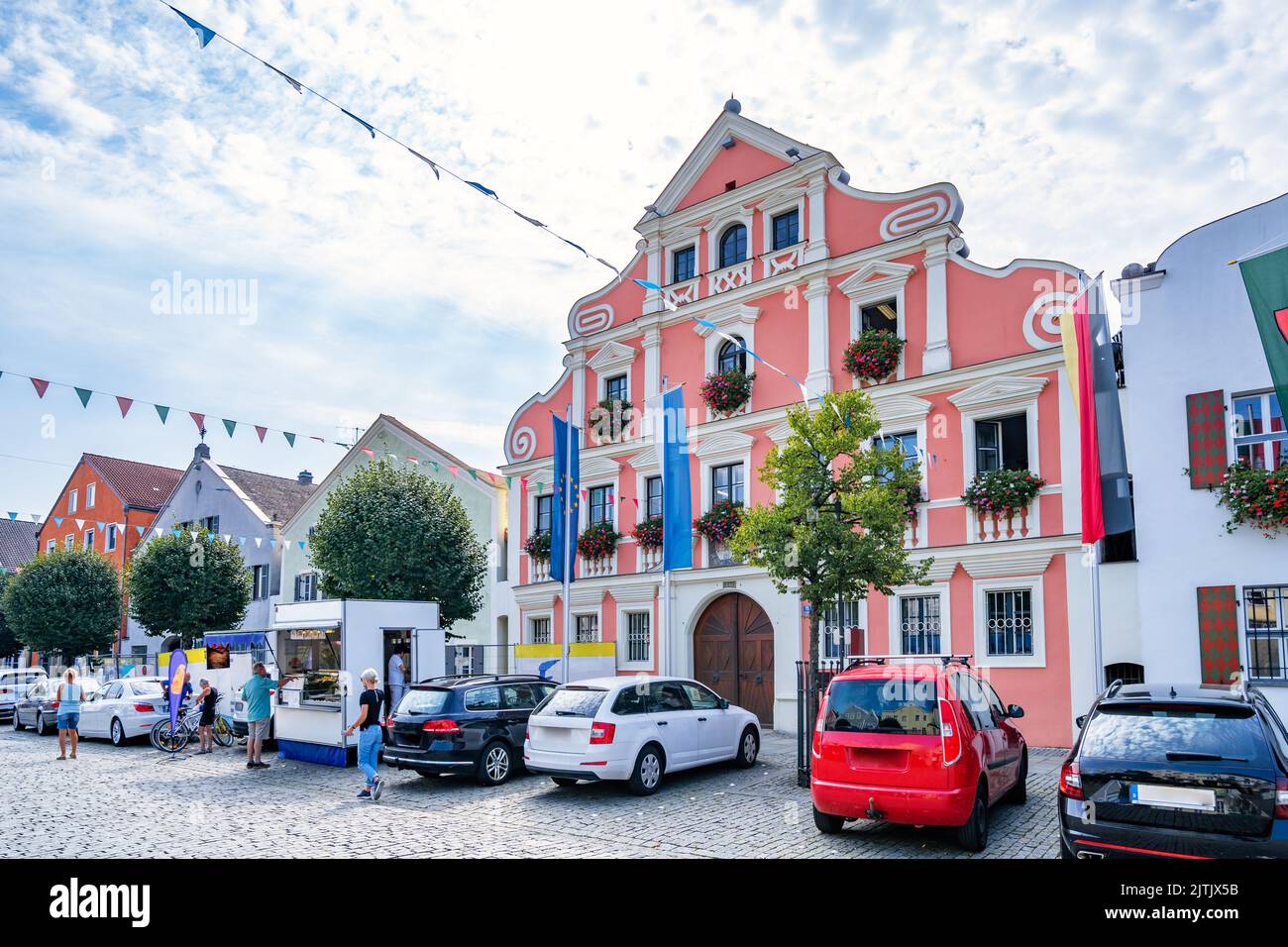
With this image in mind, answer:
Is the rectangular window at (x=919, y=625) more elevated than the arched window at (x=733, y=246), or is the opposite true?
the arched window at (x=733, y=246)

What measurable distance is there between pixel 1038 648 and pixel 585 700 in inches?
359

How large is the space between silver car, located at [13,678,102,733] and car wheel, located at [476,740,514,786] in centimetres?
1467

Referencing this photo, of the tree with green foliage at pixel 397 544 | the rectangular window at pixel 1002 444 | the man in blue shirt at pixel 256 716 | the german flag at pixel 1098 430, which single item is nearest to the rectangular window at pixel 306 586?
the tree with green foliage at pixel 397 544

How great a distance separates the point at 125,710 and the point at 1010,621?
19.4 m

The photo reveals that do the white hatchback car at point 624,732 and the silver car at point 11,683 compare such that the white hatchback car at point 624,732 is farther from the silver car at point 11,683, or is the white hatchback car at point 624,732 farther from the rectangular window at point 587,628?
the silver car at point 11,683

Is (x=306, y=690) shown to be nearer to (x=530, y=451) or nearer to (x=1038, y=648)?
(x=530, y=451)

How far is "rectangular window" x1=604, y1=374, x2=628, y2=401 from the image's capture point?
2544cm

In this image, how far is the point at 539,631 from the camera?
2623cm

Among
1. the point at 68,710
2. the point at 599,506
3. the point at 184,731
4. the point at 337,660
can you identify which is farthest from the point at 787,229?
the point at 68,710

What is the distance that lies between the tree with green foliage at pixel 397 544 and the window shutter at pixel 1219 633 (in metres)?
17.3

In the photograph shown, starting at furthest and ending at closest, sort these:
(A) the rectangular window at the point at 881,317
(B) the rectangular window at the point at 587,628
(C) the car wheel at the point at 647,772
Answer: (B) the rectangular window at the point at 587,628
(A) the rectangular window at the point at 881,317
(C) the car wheel at the point at 647,772

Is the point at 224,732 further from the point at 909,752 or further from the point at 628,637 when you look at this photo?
the point at 909,752

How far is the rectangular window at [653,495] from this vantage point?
77.7ft
